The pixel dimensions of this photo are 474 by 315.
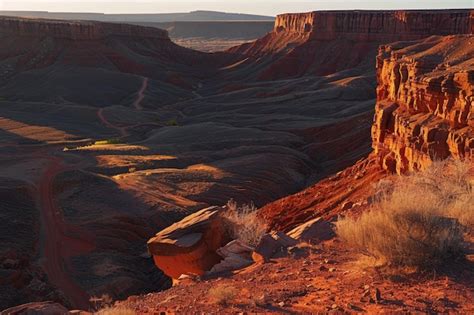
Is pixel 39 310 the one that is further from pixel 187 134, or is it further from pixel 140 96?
pixel 140 96

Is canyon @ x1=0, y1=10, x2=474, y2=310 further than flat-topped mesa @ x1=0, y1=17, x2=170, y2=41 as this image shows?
No

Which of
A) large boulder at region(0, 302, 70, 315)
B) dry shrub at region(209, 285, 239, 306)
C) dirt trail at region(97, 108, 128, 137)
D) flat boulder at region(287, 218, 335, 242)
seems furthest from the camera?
dirt trail at region(97, 108, 128, 137)

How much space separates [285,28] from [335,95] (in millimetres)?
50126

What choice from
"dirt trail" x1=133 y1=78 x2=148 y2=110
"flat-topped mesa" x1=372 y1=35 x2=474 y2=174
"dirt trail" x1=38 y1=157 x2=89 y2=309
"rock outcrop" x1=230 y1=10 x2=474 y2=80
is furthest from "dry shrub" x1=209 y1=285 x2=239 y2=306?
"rock outcrop" x1=230 y1=10 x2=474 y2=80

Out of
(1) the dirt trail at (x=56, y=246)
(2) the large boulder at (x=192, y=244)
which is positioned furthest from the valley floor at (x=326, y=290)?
(1) the dirt trail at (x=56, y=246)

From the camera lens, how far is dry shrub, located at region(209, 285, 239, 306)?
781 cm

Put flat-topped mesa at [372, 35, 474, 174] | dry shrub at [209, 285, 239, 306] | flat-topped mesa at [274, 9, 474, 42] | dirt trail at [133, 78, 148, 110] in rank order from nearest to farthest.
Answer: dry shrub at [209, 285, 239, 306]
flat-topped mesa at [372, 35, 474, 174]
dirt trail at [133, 78, 148, 110]
flat-topped mesa at [274, 9, 474, 42]

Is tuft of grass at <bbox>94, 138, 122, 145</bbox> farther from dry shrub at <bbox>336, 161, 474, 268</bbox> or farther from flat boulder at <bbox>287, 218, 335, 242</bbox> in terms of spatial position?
dry shrub at <bbox>336, 161, 474, 268</bbox>

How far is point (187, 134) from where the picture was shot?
46.2 meters

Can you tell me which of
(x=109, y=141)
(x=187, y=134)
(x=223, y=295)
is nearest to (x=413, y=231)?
(x=223, y=295)

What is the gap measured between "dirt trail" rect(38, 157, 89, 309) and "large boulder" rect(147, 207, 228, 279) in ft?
19.8

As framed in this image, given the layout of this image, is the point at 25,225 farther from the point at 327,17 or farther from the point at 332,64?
the point at 327,17

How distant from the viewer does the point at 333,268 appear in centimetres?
846

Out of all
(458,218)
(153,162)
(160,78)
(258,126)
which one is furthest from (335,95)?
(458,218)
